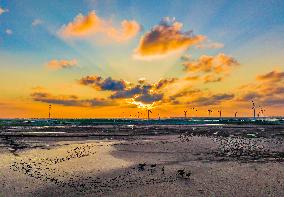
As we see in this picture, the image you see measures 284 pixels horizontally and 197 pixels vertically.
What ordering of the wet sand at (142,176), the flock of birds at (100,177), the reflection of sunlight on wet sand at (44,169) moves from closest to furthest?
the wet sand at (142,176), the flock of birds at (100,177), the reflection of sunlight on wet sand at (44,169)

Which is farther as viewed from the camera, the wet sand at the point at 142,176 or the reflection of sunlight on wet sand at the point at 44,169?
the reflection of sunlight on wet sand at the point at 44,169

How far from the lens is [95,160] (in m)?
31.9

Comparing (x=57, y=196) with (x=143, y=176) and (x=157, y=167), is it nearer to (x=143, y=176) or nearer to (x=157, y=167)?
(x=143, y=176)

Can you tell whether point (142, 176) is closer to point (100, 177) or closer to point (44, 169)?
point (100, 177)

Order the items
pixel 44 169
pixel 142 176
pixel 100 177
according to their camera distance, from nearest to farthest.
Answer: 1. pixel 100 177
2. pixel 142 176
3. pixel 44 169

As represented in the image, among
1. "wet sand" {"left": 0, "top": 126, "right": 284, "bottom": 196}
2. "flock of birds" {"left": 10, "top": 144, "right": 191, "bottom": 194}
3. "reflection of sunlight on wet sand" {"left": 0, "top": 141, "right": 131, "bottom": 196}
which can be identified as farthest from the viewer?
"reflection of sunlight on wet sand" {"left": 0, "top": 141, "right": 131, "bottom": 196}

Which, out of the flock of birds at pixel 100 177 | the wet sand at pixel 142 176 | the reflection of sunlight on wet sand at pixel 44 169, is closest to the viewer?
the wet sand at pixel 142 176

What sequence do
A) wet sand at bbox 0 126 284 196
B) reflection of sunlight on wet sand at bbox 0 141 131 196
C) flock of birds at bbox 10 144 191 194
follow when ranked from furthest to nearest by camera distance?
reflection of sunlight on wet sand at bbox 0 141 131 196
flock of birds at bbox 10 144 191 194
wet sand at bbox 0 126 284 196

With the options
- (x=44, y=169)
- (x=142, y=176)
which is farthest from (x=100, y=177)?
(x=44, y=169)

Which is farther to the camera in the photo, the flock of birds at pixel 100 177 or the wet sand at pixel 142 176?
the flock of birds at pixel 100 177

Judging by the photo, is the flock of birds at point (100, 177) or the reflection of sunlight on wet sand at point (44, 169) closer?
the flock of birds at point (100, 177)

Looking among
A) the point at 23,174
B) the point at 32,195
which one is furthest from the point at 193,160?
the point at 32,195

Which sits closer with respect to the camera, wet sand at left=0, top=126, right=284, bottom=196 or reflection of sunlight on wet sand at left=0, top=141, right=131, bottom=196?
wet sand at left=0, top=126, right=284, bottom=196

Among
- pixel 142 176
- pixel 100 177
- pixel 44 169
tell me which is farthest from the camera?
pixel 44 169
